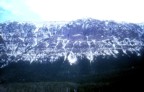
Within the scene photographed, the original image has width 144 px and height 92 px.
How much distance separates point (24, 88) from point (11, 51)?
1781 cm

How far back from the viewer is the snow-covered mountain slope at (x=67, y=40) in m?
88.9

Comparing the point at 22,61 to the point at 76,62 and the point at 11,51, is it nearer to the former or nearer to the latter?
the point at 11,51

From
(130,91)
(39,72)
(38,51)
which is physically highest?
(38,51)

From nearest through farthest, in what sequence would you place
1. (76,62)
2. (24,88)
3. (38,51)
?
(24,88) < (76,62) < (38,51)

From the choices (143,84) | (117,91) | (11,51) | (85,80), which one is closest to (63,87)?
(85,80)

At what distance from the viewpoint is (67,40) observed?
315ft

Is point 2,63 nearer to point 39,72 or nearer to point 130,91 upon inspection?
point 39,72

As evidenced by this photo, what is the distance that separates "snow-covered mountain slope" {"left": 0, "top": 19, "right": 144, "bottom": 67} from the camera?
88.9 metres

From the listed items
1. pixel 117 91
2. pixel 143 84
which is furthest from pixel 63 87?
pixel 143 84

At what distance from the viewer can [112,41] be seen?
95.8 m

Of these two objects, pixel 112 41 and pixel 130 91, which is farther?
pixel 112 41

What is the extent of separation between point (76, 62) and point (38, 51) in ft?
46.0

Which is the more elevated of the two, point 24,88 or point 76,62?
point 76,62

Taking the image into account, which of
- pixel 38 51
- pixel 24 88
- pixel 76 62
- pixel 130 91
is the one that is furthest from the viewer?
pixel 38 51
